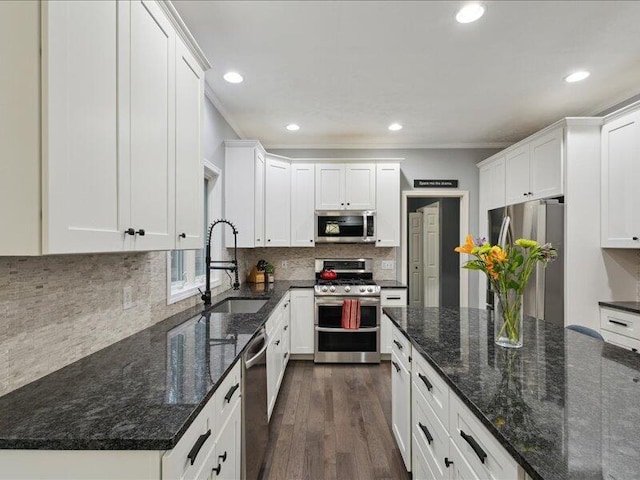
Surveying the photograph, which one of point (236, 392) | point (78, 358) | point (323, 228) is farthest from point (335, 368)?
point (78, 358)

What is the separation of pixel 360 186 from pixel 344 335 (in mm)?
1804

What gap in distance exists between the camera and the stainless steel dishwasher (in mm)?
1622

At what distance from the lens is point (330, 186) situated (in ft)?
13.3

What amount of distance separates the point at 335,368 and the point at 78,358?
2.74 metres

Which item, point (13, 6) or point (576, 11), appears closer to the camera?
point (13, 6)

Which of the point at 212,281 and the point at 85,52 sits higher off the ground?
the point at 85,52

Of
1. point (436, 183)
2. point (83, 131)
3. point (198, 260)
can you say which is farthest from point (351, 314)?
point (83, 131)

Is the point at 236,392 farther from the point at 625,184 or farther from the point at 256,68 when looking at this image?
the point at 625,184

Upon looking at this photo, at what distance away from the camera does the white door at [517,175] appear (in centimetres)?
332

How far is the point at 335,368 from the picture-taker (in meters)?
3.63

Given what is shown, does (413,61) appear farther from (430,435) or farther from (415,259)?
(415,259)

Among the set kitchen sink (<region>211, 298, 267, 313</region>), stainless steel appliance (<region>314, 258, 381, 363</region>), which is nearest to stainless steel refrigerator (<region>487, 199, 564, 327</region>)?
stainless steel appliance (<region>314, 258, 381, 363</region>)

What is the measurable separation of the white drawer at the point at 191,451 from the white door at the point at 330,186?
124 inches

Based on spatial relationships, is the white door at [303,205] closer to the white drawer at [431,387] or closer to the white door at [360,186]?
the white door at [360,186]
